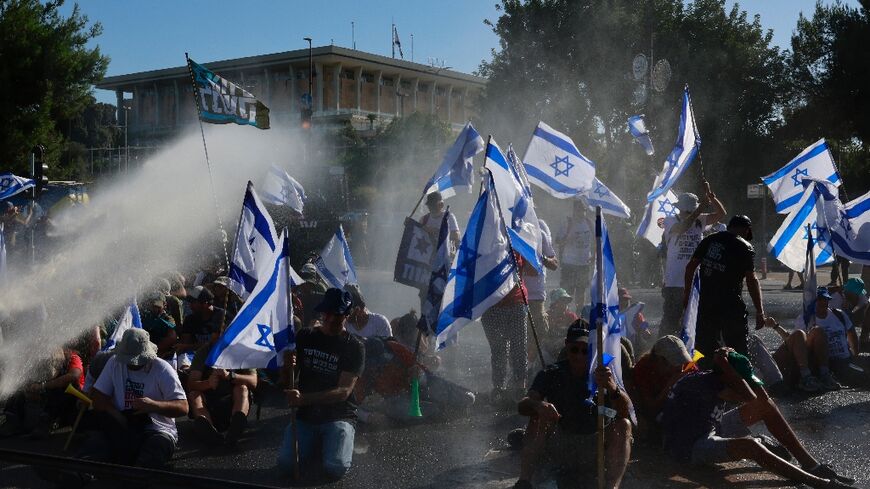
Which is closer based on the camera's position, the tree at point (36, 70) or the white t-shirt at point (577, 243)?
the white t-shirt at point (577, 243)

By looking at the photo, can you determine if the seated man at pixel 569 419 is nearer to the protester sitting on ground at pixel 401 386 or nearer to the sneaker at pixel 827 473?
the sneaker at pixel 827 473

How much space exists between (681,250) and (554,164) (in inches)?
95.9

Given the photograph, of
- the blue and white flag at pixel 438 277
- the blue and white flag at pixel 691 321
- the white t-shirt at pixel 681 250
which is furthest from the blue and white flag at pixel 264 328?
the white t-shirt at pixel 681 250

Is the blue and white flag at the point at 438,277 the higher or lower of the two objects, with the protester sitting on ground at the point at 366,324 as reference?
higher

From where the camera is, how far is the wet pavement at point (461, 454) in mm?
6559

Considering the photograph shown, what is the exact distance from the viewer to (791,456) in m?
6.73

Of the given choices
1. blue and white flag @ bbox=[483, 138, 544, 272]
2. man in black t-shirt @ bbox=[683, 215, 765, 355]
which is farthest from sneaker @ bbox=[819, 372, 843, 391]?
blue and white flag @ bbox=[483, 138, 544, 272]

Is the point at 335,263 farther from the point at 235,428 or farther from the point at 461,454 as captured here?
the point at 461,454

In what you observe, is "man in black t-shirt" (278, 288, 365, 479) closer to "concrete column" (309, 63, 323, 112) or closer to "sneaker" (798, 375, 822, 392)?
"sneaker" (798, 375, 822, 392)

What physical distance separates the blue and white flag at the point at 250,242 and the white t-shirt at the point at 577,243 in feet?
18.8

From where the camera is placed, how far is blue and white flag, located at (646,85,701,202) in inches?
416

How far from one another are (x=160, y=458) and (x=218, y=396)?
5.05ft

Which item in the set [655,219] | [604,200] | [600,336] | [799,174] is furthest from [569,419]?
[799,174]

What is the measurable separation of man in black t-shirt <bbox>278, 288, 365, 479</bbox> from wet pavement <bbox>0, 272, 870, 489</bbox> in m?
0.25
